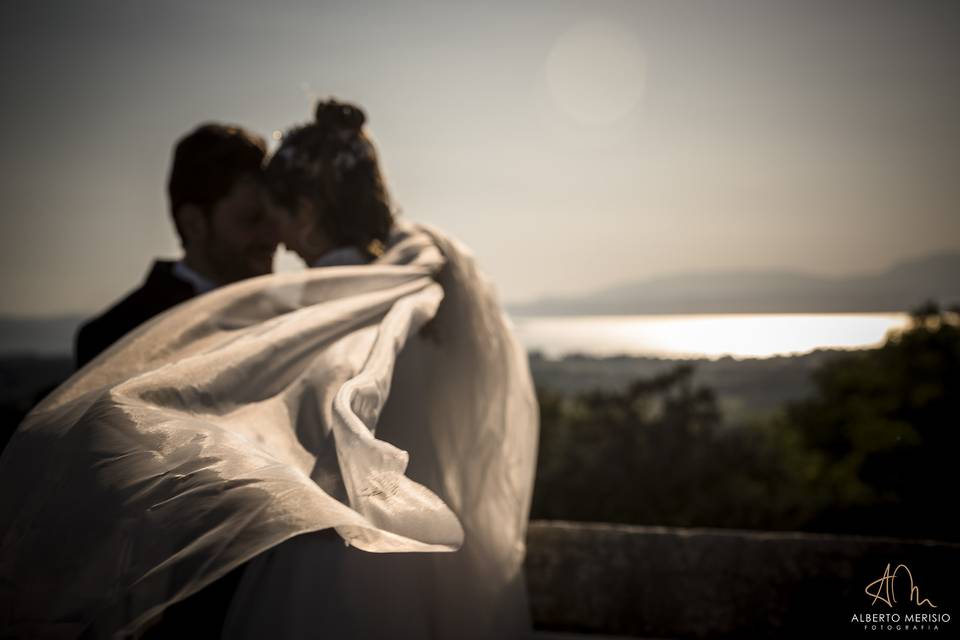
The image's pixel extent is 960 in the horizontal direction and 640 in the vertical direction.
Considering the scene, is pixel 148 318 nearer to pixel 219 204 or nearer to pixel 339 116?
pixel 219 204

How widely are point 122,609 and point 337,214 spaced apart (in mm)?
1840

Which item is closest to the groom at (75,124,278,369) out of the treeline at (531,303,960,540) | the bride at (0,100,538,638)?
the bride at (0,100,538,638)

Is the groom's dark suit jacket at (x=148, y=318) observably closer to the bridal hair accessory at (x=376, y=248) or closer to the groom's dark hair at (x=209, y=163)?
the groom's dark hair at (x=209, y=163)

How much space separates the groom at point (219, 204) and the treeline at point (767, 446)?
165 inches

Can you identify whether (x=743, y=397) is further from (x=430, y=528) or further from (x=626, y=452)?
(x=430, y=528)

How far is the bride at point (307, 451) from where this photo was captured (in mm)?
1411

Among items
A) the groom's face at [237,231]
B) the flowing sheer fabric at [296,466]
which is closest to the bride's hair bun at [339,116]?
the flowing sheer fabric at [296,466]

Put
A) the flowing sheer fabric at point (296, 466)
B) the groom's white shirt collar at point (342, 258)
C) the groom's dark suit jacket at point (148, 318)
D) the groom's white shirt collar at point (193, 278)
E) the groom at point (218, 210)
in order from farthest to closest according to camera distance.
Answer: the groom at point (218, 210) < the groom's white shirt collar at point (193, 278) < the groom's white shirt collar at point (342, 258) < the groom's dark suit jacket at point (148, 318) < the flowing sheer fabric at point (296, 466)

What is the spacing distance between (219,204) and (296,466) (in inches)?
94.4

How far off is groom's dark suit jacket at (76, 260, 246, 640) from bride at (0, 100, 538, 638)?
26 centimetres

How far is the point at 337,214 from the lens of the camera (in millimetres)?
2918

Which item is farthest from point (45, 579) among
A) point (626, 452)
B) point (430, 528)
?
point (626, 452)

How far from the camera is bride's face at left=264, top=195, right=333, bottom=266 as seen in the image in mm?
2930

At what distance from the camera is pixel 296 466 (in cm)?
172
